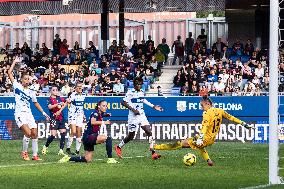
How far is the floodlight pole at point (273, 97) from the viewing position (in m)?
19.5

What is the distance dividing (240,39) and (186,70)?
7681mm

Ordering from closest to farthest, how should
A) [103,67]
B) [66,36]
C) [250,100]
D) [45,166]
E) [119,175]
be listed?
[119,175] → [45,166] → [250,100] → [103,67] → [66,36]

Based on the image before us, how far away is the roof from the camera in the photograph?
49781 mm

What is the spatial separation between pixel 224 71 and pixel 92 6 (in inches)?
487

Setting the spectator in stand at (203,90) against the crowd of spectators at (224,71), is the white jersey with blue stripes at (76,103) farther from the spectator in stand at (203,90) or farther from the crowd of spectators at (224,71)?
the crowd of spectators at (224,71)

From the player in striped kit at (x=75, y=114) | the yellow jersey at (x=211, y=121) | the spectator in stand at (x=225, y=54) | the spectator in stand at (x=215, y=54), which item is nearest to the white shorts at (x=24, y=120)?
the player in striped kit at (x=75, y=114)

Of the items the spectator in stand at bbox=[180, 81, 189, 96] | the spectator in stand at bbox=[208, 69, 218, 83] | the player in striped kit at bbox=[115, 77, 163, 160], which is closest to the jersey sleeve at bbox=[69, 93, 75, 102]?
the player in striped kit at bbox=[115, 77, 163, 160]

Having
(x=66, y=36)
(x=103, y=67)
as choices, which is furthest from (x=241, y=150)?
(x=66, y=36)

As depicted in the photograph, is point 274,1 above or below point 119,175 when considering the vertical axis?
above

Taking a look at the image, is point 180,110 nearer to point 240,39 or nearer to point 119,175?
point 240,39

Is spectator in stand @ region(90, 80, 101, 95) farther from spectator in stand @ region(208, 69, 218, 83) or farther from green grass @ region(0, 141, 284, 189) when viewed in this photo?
green grass @ region(0, 141, 284, 189)

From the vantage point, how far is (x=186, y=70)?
42.2m

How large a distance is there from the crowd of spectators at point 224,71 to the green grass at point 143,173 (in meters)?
9.95

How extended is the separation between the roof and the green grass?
2119 centimetres
